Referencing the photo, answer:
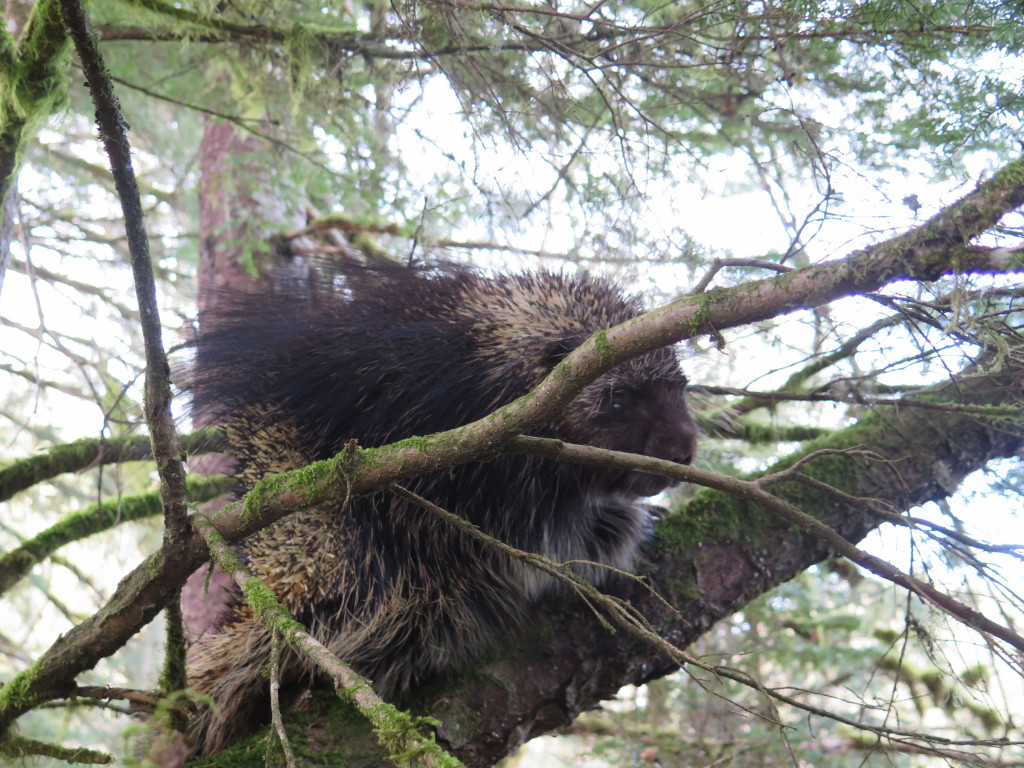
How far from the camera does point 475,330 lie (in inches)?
110

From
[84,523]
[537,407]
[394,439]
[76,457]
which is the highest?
[76,457]

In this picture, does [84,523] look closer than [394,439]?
No

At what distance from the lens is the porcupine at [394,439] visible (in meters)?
2.62

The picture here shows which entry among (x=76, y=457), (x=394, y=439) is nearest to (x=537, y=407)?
(x=394, y=439)

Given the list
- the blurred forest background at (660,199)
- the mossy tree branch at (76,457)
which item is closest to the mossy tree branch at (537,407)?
the blurred forest background at (660,199)

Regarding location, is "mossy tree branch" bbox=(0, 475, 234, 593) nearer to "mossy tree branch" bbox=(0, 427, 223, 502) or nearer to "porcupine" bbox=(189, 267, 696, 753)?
"mossy tree branch" bbox=(0, 427, 223, 502)

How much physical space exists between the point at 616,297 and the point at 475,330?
67 cm

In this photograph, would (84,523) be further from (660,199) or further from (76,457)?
(660,199)

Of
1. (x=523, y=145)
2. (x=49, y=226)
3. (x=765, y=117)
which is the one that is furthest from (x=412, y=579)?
(x=49, y=226)

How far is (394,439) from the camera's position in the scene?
262cm

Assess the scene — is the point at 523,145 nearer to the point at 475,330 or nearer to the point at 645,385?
the point at 475,330

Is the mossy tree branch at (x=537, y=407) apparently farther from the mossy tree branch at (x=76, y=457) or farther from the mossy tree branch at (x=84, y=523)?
the mossy tree branch at (x=76, y=457)

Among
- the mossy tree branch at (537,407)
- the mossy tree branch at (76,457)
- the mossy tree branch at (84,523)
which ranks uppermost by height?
the mossy tree branch at (76,457)

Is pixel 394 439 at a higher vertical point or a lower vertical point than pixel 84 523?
lower
